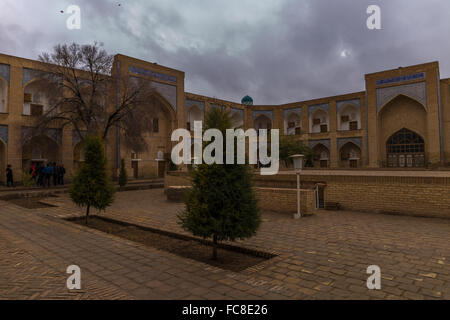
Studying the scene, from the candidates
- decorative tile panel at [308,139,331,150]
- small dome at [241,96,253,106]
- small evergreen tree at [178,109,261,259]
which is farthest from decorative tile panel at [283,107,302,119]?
small evergreen tree at [178,109,261,259]

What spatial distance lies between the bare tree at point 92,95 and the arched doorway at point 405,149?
20.8m

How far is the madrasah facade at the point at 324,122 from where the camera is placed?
18.0m

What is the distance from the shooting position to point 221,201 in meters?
4.08

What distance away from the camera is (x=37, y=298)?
2.86m

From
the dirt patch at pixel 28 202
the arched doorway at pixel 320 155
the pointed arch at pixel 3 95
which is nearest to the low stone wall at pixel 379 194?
the dirt patch at pixel 28 202

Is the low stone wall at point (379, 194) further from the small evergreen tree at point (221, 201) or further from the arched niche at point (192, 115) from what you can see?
the arched niche at point (192, 115)

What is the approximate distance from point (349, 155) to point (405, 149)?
4.86 meters

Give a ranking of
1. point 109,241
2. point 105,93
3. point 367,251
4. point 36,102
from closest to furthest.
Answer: point 367,251 < point 109,241 < point 105,93 < point 36,102

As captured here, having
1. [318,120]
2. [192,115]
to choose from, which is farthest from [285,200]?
[318,120]

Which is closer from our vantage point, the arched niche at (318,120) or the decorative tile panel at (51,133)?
the decorative tile panel at (51,133)

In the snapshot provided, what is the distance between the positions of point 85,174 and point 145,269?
4.35 meters
